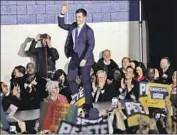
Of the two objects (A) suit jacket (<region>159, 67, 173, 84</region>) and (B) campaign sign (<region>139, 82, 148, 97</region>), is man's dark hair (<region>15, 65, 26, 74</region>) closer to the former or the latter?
(B) campaign sign (<region>139, 82, 148, 97</region>)

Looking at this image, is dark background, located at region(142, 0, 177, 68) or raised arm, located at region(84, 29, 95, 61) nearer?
raised arm, located at region(84, 29, 95, 61)

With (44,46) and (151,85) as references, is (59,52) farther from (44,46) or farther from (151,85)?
(151,85)

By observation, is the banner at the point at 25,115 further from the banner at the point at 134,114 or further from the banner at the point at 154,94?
the banner at the point at 154,94

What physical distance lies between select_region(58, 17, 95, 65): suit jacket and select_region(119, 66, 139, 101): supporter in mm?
553

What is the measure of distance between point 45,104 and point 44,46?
2.79 ft

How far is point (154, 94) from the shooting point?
27.5 feet

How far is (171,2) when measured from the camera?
28.1ft

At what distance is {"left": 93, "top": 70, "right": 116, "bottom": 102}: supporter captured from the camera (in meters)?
8.41

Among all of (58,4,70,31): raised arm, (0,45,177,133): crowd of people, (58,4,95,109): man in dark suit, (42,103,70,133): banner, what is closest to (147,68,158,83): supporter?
(0,45,177,133): crowd of people

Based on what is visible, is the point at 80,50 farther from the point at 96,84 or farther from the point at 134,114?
the point at 134,114

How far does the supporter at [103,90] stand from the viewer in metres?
8.41

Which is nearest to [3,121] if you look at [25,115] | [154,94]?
[25,115]

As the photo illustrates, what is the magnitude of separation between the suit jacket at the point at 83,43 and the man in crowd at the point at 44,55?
0.21m

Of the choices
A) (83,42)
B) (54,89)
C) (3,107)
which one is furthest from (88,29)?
(3,107)
